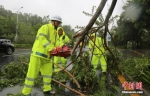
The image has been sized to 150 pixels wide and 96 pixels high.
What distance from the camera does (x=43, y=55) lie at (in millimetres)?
4922

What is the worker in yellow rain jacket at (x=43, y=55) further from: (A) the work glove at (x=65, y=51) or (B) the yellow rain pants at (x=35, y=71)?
(A) the work glove at (x=65, y=51)

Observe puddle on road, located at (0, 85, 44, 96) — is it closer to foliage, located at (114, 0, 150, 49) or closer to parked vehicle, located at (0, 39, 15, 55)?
foliage, located at (114, 0, 150, 49)

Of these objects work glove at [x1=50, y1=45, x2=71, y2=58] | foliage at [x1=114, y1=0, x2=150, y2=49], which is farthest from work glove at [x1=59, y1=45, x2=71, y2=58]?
foliage at [x1=114, y1=0, x2=150, y2=49]

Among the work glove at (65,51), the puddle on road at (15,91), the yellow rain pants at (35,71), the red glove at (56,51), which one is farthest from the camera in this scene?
the puddle on road at (15,91)

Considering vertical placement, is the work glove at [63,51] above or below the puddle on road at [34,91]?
above

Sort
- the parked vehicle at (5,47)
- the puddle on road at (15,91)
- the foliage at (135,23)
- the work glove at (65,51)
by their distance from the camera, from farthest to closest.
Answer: the foliage at (135,23) → the parked vehicle at (5,47) → the puddle on road at (15,91) → the work glove at (65,51)

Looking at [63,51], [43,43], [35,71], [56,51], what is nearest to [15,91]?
[35,71]

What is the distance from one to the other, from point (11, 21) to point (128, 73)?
34.9m

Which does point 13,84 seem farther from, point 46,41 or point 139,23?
point 139,23

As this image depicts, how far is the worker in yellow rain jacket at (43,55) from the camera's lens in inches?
188

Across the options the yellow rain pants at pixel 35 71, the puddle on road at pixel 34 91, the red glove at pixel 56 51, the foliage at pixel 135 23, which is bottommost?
the puddle on road at pixel 34 91

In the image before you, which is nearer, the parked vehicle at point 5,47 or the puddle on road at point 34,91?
the puddle on road at point 34,91

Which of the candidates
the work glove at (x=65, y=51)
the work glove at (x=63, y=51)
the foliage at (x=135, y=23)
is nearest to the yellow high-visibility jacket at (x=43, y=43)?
the work glove at (x=63, y=51)

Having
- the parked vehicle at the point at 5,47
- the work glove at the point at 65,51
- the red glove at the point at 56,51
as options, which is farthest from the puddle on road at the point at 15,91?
the parked vehicle at the point at 5,47
